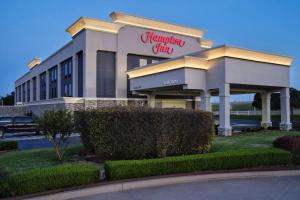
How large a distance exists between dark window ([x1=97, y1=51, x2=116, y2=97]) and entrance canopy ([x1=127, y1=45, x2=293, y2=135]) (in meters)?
8.70

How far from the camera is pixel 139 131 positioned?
10.8m

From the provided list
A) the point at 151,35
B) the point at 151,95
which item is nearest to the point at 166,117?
the point at 151,95

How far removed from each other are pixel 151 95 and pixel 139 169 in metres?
24.0

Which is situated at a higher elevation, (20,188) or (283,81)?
(283,81)

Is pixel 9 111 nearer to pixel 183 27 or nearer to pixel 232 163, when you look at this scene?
pixel 183 27

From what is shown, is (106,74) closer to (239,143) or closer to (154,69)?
(154,69)

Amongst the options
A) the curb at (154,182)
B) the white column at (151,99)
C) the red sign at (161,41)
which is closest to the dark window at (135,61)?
the red sign at (161,41)

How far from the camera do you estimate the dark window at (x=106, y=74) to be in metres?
33.0

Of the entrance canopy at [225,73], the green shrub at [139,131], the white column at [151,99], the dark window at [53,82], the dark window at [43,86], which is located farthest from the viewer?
the dark window at [43,86]

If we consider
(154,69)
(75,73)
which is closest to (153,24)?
(154,69)

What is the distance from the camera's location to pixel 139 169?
8766 mm

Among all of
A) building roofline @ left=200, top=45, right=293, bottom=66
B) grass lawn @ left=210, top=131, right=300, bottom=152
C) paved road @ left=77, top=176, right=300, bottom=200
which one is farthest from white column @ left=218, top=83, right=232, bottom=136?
paved road @ left=77, top=176, right=300, bottom=200

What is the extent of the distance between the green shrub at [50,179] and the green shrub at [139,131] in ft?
7.90

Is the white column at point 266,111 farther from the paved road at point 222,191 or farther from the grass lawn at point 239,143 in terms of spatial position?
the paved road at point 222,191
